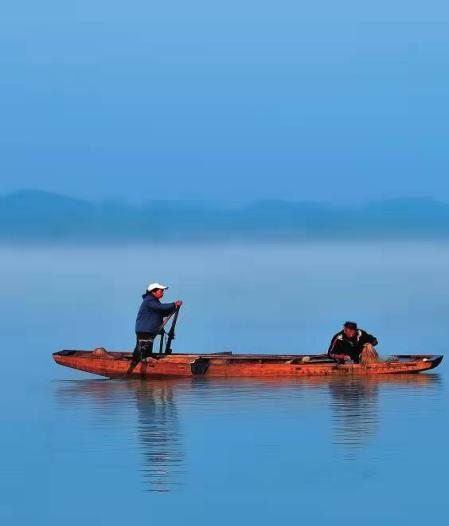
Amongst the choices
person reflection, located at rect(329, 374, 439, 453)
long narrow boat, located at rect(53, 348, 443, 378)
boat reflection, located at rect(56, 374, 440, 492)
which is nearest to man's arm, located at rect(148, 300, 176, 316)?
long narrow boat, located at rect(53, 348, 443, 378)

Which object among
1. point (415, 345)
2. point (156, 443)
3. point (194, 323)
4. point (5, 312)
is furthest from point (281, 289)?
point (156, 443)

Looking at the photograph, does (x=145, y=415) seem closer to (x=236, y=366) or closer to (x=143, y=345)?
(x=236, y=366)

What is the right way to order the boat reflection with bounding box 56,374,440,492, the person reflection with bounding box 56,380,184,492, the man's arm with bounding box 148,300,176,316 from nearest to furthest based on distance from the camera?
the person reflection with bounding box 56,380,184,492
the boat reflection with bounding box 56,374,440,492
the man's arm with bounding box 148,300,176,316

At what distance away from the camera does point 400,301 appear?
65.9 m

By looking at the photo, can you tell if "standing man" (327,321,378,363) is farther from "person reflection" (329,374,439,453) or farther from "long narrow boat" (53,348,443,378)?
"person reflection" (329,374,439,453)

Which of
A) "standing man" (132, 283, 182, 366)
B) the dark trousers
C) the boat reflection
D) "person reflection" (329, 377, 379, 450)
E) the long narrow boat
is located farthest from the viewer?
the dark trousers

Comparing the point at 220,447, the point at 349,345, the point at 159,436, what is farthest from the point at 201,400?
the point at 220,447

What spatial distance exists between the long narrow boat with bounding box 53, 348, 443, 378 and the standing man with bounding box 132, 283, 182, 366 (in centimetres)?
20

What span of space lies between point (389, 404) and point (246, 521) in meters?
8.13

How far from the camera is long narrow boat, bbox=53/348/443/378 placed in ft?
103

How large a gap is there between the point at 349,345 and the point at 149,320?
3.26 metres

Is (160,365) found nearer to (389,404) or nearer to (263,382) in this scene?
(263,382)

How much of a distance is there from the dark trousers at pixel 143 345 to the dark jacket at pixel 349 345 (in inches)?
116

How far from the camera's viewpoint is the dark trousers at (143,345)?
1262 inches
